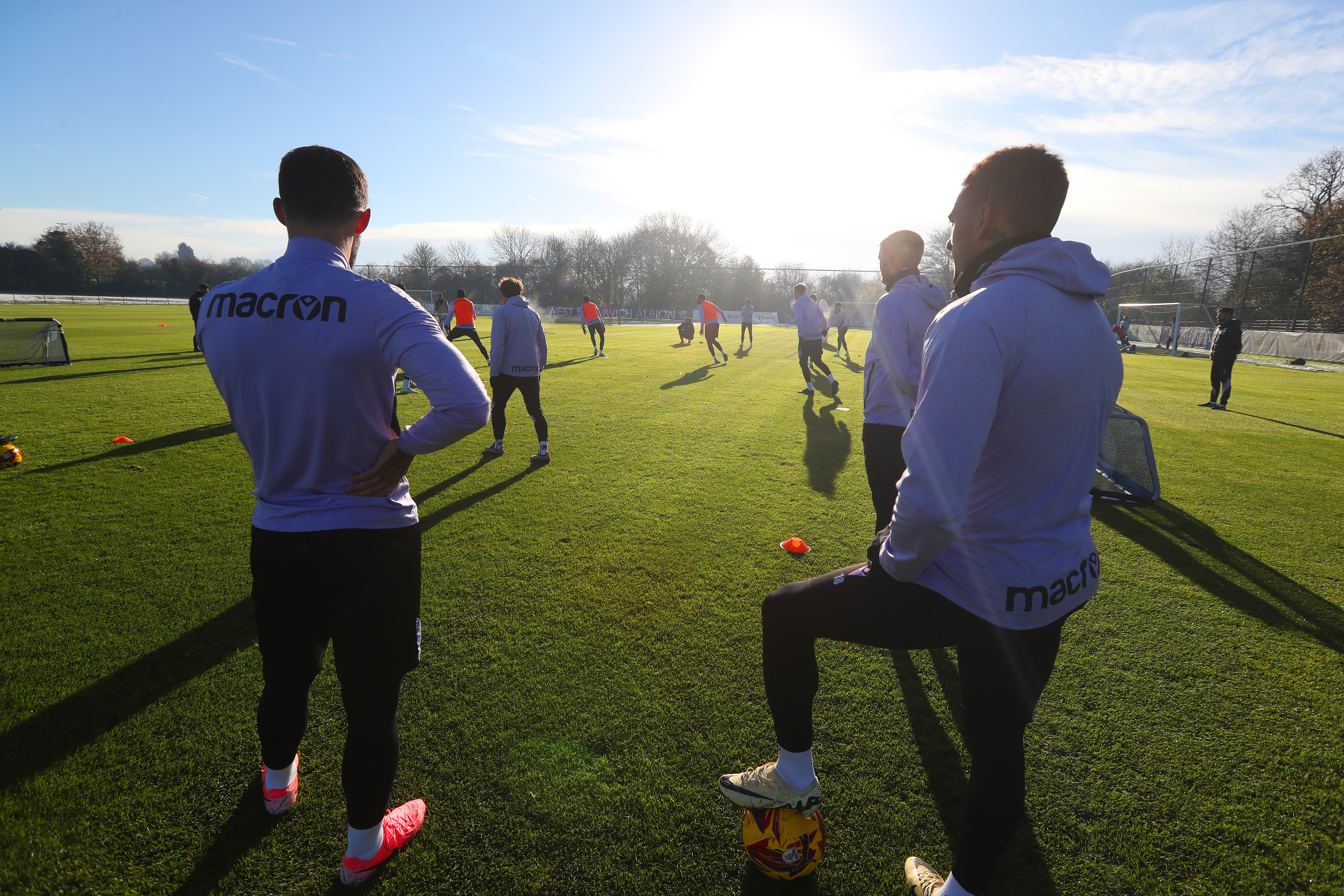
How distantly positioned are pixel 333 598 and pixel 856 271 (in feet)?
252

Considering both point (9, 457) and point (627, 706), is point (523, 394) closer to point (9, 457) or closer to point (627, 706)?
point (627, 706)

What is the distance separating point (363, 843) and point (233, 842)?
649 millimetres

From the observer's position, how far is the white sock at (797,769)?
6.73 ft

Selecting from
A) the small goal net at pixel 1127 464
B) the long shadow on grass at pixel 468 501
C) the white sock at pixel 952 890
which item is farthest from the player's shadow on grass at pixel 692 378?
the white sock at pixel 952 890

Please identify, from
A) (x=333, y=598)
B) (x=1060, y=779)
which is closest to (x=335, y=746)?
(x=333, y=598)

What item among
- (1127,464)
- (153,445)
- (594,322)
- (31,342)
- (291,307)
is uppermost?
(594,322)

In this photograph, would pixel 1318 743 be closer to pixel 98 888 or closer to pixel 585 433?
pixel 98 888

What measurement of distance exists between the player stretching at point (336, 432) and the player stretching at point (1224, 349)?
15468 millimetres

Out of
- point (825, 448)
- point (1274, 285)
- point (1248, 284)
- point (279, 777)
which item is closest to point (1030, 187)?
point (279, 777)

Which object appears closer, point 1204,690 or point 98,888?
point 98,888

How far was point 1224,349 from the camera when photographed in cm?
1217

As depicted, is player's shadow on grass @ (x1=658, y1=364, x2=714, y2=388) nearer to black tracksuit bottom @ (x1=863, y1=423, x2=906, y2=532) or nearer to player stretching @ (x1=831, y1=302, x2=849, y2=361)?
player stretching @ (x1=831, y1=302, x2=849, y2=361)

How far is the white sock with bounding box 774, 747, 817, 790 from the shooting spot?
205 centimetres

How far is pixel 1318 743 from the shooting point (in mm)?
2861
